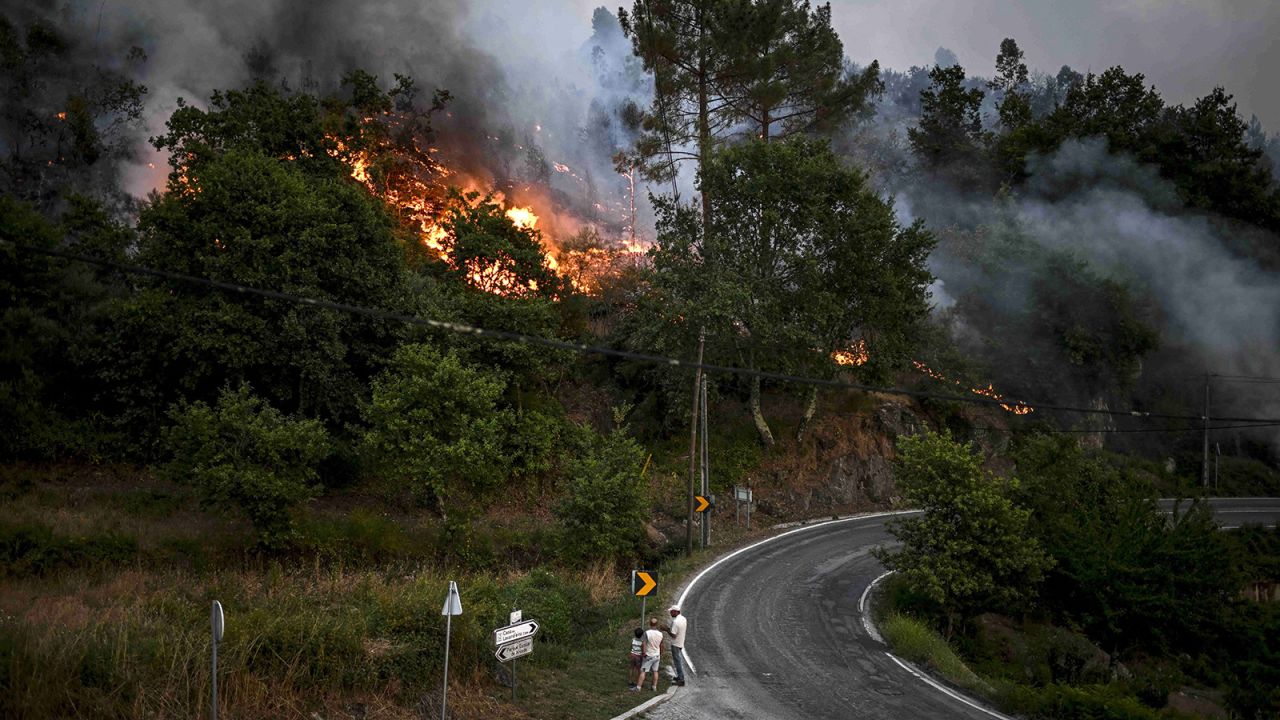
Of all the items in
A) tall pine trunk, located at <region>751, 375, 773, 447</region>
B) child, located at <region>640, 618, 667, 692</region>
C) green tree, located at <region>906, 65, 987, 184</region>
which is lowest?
child, located at <region>640, 618, 667, 692</region>

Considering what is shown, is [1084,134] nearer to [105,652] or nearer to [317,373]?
[317,373]

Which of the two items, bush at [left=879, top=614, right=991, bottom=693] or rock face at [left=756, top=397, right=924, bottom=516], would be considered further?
rock face at [left=756, top=397, right=924, bottom=516]

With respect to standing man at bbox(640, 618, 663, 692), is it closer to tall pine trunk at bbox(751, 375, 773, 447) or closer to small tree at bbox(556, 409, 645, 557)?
small tree at bbox(556, 409, 645, 557)

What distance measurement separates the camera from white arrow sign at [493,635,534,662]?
12258 mm

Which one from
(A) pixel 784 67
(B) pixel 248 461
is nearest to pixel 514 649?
(B) pixel 248 461

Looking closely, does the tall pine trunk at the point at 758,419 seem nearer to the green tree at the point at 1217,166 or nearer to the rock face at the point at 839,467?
the rock face at the point at 839,467

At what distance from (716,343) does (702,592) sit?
1390cm

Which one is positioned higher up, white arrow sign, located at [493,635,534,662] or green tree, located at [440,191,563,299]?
green tree, located at [440,191,563,299]

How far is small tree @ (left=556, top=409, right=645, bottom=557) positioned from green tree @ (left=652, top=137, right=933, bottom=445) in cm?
923

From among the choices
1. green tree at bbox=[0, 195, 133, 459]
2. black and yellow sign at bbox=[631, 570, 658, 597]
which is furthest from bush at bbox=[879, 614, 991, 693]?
green tree at bbox=[0, 195, 133, 459]

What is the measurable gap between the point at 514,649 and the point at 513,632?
275mm

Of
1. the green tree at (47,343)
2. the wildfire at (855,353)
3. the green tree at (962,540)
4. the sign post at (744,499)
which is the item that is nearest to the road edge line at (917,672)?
the green tree at (962,540)

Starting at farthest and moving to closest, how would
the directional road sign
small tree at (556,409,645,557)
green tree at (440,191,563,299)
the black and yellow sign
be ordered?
green tree at (440,191,563,299) → small tree at (556,409,645,557) → the black and yellow sign → the directional road sign

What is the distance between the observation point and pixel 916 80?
155500mm
